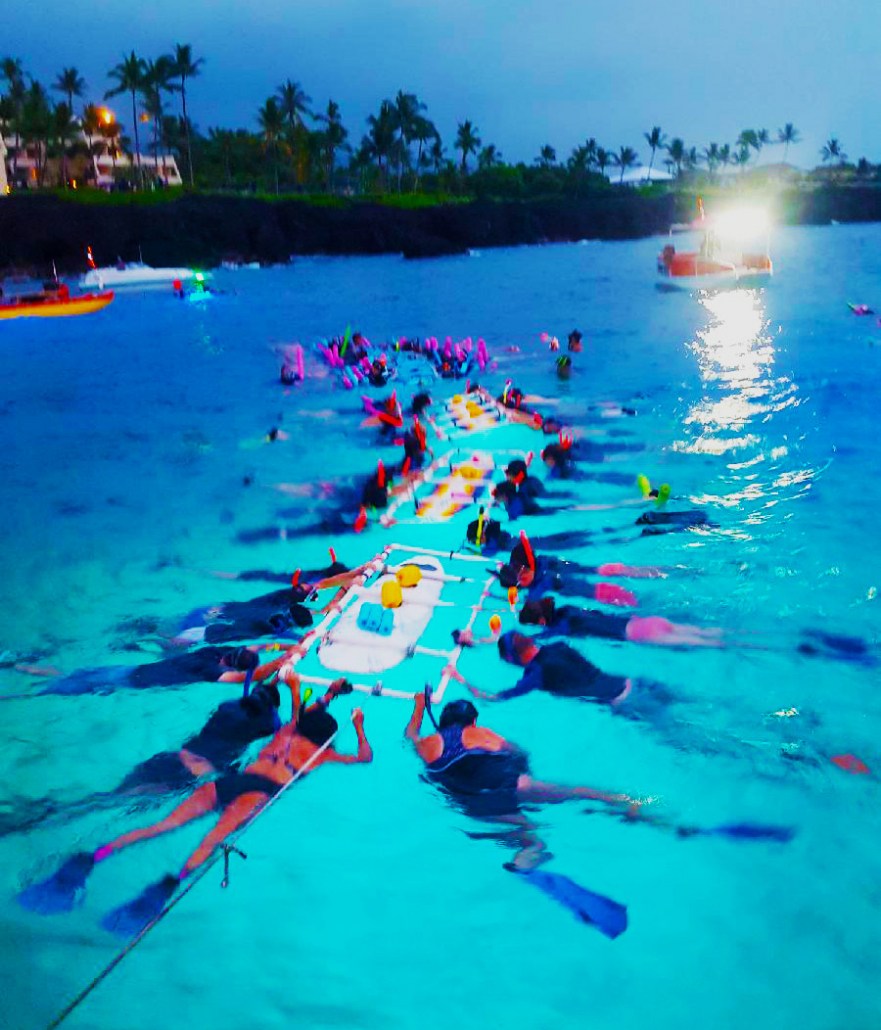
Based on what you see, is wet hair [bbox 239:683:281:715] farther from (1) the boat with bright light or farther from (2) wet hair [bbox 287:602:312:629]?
(1) the boat with bright light

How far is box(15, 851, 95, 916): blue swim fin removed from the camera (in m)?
5.82

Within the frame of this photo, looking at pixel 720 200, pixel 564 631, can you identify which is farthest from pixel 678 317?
pixel 720 200

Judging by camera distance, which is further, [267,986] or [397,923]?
[397,923]

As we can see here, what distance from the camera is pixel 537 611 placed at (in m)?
8.70

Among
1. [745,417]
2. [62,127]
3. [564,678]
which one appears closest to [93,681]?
[564,678]

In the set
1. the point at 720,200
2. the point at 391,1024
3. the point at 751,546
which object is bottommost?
the point at 391,1024

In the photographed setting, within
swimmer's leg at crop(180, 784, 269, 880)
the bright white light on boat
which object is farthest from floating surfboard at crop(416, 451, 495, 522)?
the bright white light on boat

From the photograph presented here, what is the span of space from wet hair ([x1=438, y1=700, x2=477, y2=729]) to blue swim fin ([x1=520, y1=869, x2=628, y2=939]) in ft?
4.15

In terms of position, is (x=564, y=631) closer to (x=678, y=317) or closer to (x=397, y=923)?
(x=397, y=923)

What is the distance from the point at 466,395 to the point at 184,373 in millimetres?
11499

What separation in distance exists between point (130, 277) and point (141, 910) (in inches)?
1829

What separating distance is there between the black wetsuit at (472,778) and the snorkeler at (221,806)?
70 cm

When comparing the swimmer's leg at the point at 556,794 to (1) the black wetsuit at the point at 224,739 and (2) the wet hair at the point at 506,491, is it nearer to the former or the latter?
(1) the black wetsuit at the point at 224,739

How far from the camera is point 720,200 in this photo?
105m
